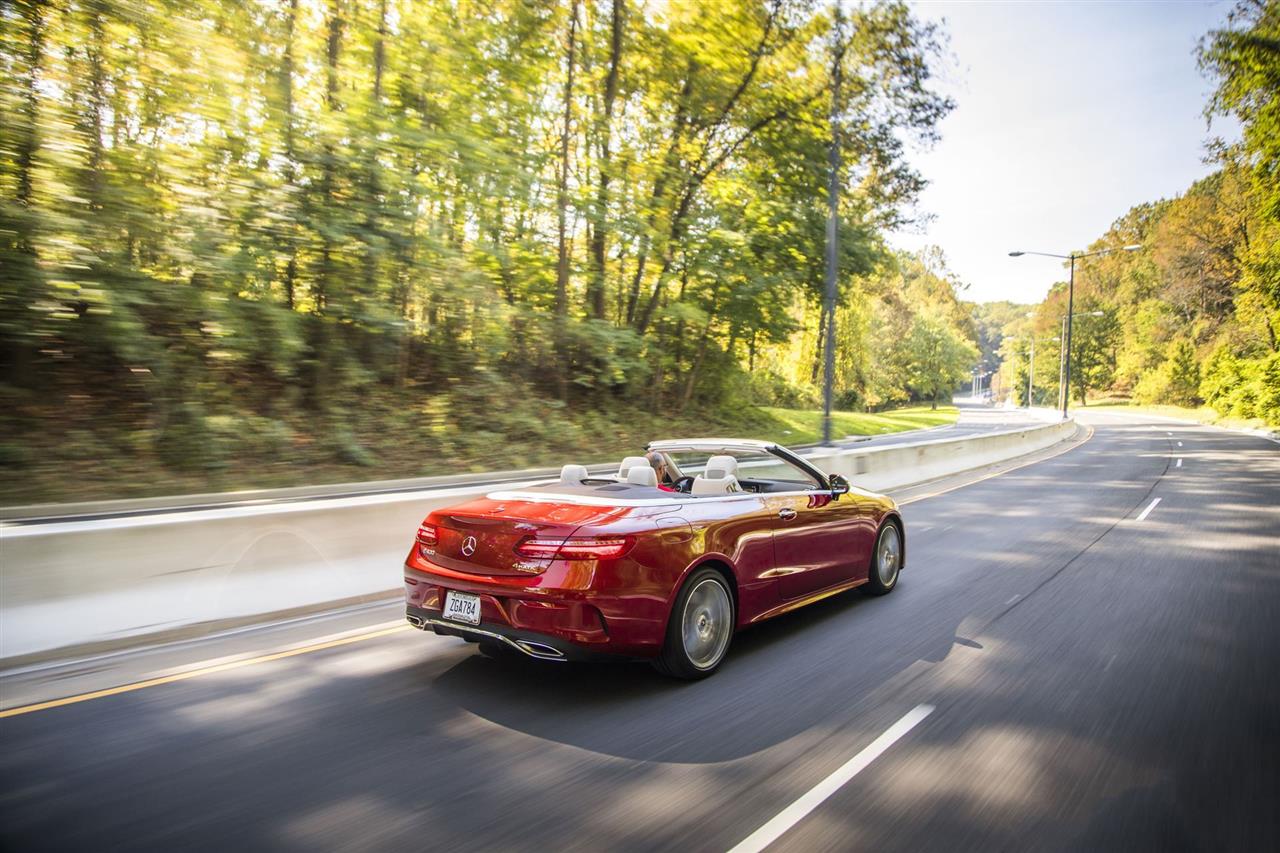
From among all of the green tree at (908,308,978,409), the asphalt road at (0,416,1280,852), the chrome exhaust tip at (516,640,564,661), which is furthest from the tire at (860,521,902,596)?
the green tree at (908,308,978,409)

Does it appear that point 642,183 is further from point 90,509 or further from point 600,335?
point 90,509

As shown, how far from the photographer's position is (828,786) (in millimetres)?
3402

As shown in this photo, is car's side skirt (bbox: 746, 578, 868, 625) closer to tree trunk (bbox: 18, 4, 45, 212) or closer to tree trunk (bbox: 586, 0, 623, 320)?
tree trunk (bbox: 18, 4, 45, 212)

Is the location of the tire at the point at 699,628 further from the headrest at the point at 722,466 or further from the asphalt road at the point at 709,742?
the headrest at the point at 722,466

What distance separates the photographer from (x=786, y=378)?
160 ft

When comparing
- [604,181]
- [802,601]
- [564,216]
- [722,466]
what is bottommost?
[802,601]

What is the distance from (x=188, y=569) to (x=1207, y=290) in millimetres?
78244

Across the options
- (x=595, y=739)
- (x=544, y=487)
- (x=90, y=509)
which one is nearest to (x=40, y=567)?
(x=544, y=487)

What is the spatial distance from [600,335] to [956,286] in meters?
99.0

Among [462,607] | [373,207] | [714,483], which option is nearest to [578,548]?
[462,607]

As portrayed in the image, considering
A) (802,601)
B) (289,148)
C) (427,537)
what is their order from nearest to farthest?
(427,537)
(802,601)
(289,148)

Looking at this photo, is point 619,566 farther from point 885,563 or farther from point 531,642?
point 885,563

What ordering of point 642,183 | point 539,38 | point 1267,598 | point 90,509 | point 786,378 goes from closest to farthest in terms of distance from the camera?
point 1267,598 → point 90,509 → point 539,38 → point 642,183 → point 786,378

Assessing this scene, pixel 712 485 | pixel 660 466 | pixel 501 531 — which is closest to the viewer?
pixel 501 531
